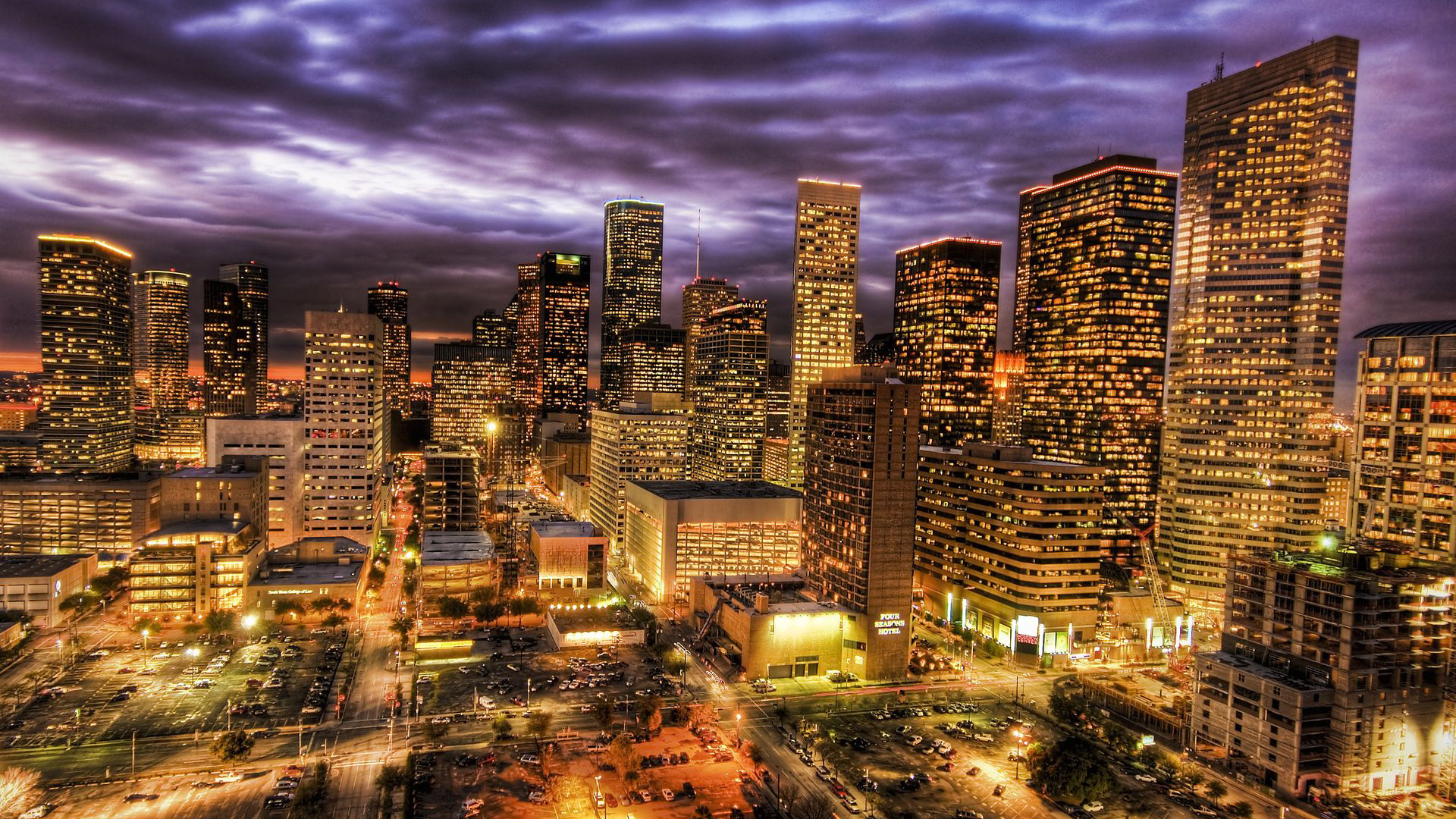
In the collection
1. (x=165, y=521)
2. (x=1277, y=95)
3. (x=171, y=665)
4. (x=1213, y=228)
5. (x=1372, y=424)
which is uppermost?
(x=1277, y=95)

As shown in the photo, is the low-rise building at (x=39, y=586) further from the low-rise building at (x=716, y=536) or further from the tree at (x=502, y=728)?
the low-rise building at (x=716, y=536)

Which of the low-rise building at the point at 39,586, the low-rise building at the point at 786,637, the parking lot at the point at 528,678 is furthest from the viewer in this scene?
the low-rise building at the point at 39,586

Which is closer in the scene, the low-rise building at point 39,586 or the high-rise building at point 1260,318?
the low-rise building at point 39,586

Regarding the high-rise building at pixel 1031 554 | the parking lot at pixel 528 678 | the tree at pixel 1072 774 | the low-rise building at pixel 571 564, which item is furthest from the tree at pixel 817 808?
the low-rise building at pixel 571 564

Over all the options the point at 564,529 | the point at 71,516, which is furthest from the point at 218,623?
the point at 71,516

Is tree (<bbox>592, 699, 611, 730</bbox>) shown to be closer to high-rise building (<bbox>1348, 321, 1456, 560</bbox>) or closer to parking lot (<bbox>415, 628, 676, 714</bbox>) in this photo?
parking lot (<bbox>415, 628, 676, 714</bbox>)

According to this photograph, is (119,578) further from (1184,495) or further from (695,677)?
(1184,495)

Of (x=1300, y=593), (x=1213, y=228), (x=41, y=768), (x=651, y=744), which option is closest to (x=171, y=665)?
(x=41, y=768)
